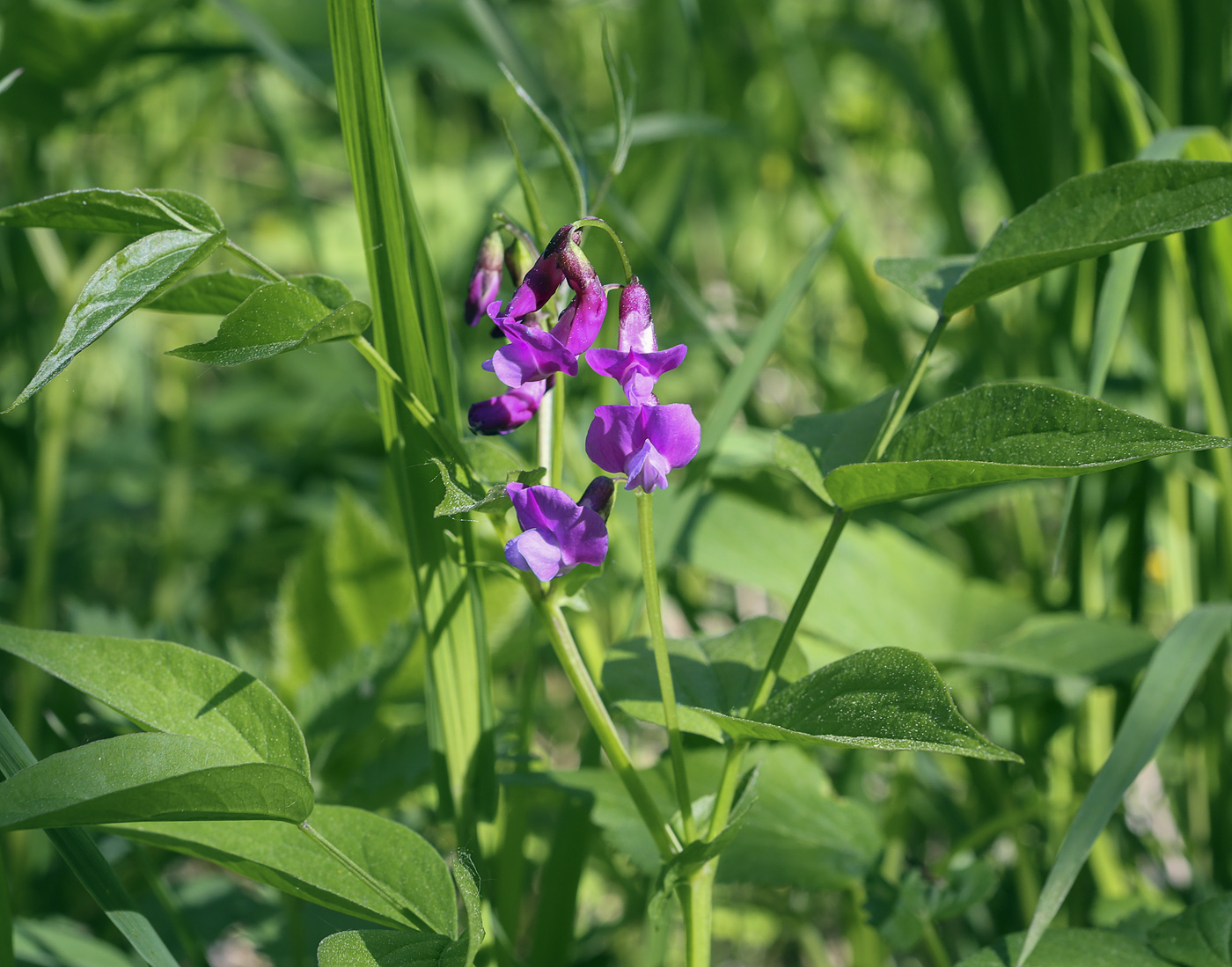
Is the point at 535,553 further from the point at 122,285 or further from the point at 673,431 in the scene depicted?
the point at 122,285

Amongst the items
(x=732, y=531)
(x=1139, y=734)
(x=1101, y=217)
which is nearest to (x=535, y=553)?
(x=1101, y=217)

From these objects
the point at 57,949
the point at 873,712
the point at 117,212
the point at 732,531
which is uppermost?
the point at 117,212

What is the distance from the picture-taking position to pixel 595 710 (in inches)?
17.9

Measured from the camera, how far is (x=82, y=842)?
47 centimetres

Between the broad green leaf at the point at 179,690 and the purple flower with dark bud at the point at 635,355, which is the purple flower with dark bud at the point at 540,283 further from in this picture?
the broad green leaf at the point at 179,690

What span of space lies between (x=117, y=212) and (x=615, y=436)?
0.23m

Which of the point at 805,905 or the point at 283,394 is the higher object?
the point at 283,394

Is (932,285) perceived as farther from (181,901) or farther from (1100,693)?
(181,901)

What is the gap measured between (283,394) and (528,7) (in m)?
1.24

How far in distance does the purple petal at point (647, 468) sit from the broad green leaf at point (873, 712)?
10 cm

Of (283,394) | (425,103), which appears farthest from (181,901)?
(425,103)

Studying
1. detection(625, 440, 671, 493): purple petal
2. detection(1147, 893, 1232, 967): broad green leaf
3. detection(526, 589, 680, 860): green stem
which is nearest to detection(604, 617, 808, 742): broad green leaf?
detection(526, 589, 680, 860): green stem

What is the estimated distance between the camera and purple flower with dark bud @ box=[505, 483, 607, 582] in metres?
0.39

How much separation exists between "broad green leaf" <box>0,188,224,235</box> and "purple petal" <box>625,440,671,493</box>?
0.20m
